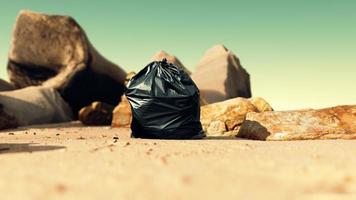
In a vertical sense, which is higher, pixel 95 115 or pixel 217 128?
pixel 217 128

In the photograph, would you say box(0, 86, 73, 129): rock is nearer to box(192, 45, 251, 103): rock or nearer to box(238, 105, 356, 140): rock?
box(192, 45, 251, 103): rock

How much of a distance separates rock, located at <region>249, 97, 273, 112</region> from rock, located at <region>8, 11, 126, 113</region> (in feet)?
17.9

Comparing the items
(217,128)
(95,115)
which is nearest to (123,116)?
(95,115)

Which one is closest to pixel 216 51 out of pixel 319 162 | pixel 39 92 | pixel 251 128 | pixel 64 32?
pixel 64 32

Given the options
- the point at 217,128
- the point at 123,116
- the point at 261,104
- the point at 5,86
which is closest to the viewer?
the point at 217,128

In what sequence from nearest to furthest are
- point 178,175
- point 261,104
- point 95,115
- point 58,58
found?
point 178,175 → point 261,104 → point 95,115 → point 58,58

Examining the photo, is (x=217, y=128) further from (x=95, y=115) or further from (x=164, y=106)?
(x=95, y=115)

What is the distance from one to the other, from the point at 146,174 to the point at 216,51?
10.4 metres

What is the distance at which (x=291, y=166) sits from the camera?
226 cm

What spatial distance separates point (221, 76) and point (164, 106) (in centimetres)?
686

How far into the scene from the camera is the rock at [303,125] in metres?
4.49

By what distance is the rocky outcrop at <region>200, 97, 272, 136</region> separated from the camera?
18.0 feet

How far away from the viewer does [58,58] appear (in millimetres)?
10523

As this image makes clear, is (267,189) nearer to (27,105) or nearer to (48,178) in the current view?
(48,178)
